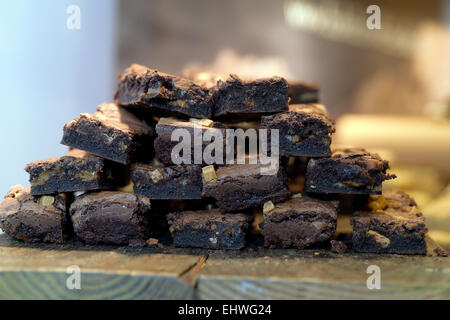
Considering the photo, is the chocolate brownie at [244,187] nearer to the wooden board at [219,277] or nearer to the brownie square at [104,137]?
the wooden board at [219,277]

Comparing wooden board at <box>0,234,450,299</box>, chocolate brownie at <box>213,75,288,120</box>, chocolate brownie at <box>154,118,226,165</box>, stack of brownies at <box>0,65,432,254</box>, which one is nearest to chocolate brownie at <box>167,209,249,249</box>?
stack of brownies at <box>0,65,432,254</box>

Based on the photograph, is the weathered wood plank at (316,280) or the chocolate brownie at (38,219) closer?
the weathered wood plank at (316,280)

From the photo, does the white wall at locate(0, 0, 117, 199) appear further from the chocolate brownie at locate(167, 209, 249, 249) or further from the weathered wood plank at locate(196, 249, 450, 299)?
the weathered wood plank at locate(196, 249, 450, 299)

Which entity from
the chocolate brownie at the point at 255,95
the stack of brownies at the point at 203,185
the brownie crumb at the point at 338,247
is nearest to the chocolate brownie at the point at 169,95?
the stack of brownies at the point at 203,185

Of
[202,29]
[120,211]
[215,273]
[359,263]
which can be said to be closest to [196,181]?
[120,211]
